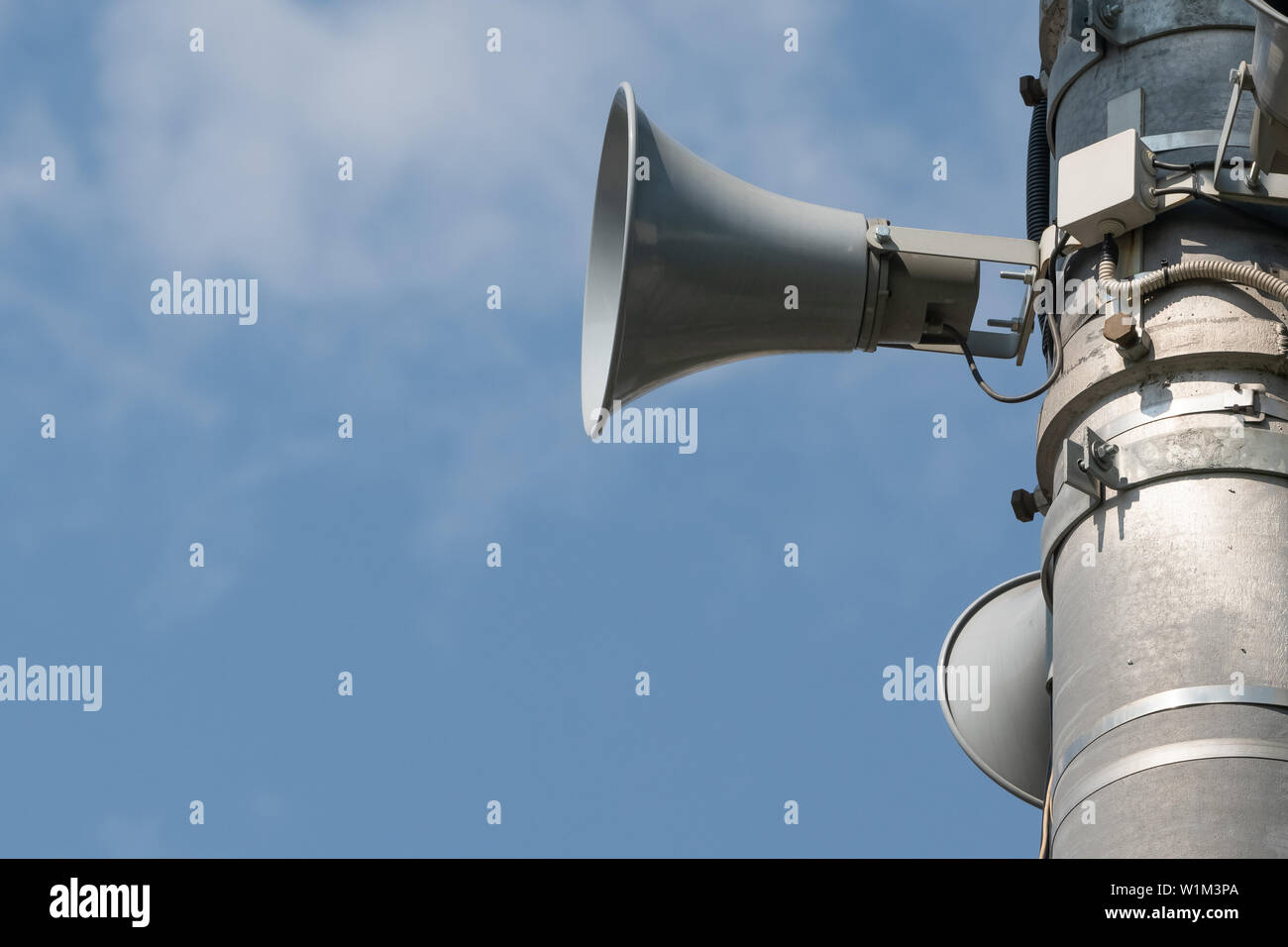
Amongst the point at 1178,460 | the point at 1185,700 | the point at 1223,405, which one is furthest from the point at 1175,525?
the point at 1185,700

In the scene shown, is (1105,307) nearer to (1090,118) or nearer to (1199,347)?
(1199,347)

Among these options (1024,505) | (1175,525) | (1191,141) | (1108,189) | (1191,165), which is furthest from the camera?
(1024,505)

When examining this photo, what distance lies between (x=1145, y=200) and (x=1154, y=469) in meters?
1.06

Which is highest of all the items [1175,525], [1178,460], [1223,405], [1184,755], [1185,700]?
[1223,405]

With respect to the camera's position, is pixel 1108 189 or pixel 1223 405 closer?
pixel 1223 405

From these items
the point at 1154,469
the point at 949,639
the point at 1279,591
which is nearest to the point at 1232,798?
the point at 1279,591

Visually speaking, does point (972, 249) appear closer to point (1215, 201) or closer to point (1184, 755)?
point (1215, 201)

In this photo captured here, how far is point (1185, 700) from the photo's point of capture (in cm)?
653

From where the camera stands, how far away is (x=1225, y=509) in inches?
272

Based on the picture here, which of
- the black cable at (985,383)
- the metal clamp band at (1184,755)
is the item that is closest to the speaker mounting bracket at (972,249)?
the black cable at (985,383)

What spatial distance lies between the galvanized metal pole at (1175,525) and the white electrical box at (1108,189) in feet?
0.46

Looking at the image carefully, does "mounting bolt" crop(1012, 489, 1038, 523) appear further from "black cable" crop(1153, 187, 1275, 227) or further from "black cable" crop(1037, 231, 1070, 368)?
"black cable" crop(1153, 187, 1275, 227)

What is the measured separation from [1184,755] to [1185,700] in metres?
0.19

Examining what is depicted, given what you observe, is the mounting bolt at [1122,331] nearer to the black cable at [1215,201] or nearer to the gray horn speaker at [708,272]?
the black cable at [1215,201]
